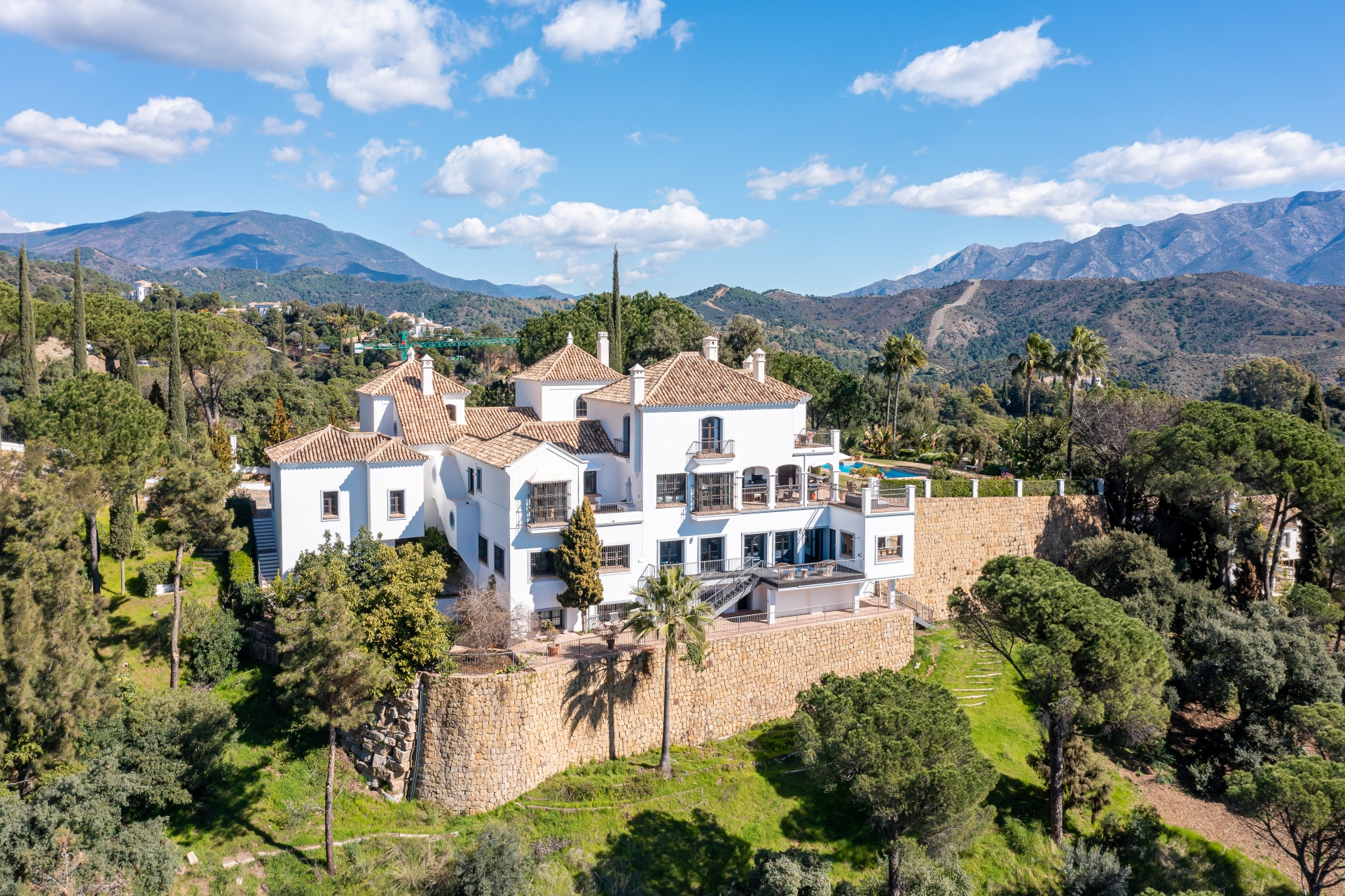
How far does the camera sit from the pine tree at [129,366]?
140ft

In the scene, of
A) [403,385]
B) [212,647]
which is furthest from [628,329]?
[212,647]

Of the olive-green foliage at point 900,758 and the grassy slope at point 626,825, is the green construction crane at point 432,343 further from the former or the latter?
the olive-green foliage at point 900,758

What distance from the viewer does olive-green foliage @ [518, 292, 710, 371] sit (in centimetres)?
4991

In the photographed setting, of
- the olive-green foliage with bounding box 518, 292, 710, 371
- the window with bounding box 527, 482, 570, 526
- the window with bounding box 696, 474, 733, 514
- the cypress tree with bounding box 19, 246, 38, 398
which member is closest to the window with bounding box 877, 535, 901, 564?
the window with bounding box 696, 474, 733, 514

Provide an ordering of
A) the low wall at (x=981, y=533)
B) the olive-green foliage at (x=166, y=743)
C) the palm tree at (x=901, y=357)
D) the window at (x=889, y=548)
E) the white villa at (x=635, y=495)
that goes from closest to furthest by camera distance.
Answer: the olive-green foliage at (x=166, y=743) → the white villa at (x=635, y=495) → the window at (x=889, y=548) → the low wall at (x=981, y=533) → the palm tree at (x=901, y=357)

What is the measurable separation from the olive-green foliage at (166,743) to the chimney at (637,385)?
16.5 metres

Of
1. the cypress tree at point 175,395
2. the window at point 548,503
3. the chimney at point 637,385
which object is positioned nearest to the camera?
the window at point 548,503

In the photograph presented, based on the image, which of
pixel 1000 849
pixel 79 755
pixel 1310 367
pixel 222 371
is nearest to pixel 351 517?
pixel 79 755

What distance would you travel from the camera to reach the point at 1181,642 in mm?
33719

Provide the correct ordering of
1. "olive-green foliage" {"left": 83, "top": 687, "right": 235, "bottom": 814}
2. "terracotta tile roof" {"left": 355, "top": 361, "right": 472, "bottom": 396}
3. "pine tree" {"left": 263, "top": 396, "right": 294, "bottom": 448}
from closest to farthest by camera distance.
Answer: "olive-green foliage" {"left": 83, "top": 687, "right": 235, "bottom": 814}
"terracotta tile roof" {"left": 355, "top": 361, "right": 472, "bottom": 396}
"pine tree" {"left": 263, "top": 396, "right": 294, "bottom": 448}

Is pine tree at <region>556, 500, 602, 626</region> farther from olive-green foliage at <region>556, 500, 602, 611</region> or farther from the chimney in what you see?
the chimney

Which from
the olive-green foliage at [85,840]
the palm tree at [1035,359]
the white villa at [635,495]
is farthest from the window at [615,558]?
the palm tree at [1035,359]

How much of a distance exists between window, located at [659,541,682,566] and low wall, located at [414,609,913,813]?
389 cm

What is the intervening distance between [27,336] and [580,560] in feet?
117
